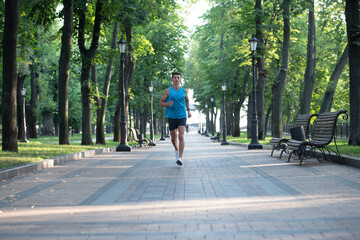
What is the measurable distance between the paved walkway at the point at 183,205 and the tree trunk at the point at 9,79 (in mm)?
4507

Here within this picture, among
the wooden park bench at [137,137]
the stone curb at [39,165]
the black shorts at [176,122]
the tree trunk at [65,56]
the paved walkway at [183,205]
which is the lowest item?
the paved walkway at [183,205]

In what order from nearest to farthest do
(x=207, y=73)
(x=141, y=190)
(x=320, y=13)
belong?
(x=141, y=190) → (x=320, y=13) → (x=207, y=73)

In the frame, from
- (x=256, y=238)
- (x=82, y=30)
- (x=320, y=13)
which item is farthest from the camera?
(x=320, y=13)

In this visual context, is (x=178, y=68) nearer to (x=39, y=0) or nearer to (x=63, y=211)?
(x=39, y=0)

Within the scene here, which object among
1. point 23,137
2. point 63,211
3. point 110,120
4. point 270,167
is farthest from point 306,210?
point 110,120

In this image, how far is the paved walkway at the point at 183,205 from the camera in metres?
4.64

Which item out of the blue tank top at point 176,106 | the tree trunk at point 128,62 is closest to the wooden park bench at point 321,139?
the blue tank top at point 176,106

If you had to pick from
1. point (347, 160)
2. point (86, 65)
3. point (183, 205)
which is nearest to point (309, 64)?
point (86, 65)

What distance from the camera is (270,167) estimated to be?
36.8 feet

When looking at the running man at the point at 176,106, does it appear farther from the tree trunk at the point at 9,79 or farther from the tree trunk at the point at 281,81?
the tree trunk at the point at 281,81

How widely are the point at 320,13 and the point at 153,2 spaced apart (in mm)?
11115

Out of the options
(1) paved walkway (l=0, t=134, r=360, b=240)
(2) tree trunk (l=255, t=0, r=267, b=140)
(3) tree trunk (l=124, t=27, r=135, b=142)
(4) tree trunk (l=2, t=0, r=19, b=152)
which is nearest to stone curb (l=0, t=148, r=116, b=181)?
(1) paved walkway (l=0, t=134, r=360, b=240)

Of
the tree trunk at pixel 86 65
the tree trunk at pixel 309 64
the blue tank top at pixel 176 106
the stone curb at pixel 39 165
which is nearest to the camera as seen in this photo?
the stone curb at pixel 39 165

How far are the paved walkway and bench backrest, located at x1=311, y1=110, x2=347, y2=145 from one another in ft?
5.23
